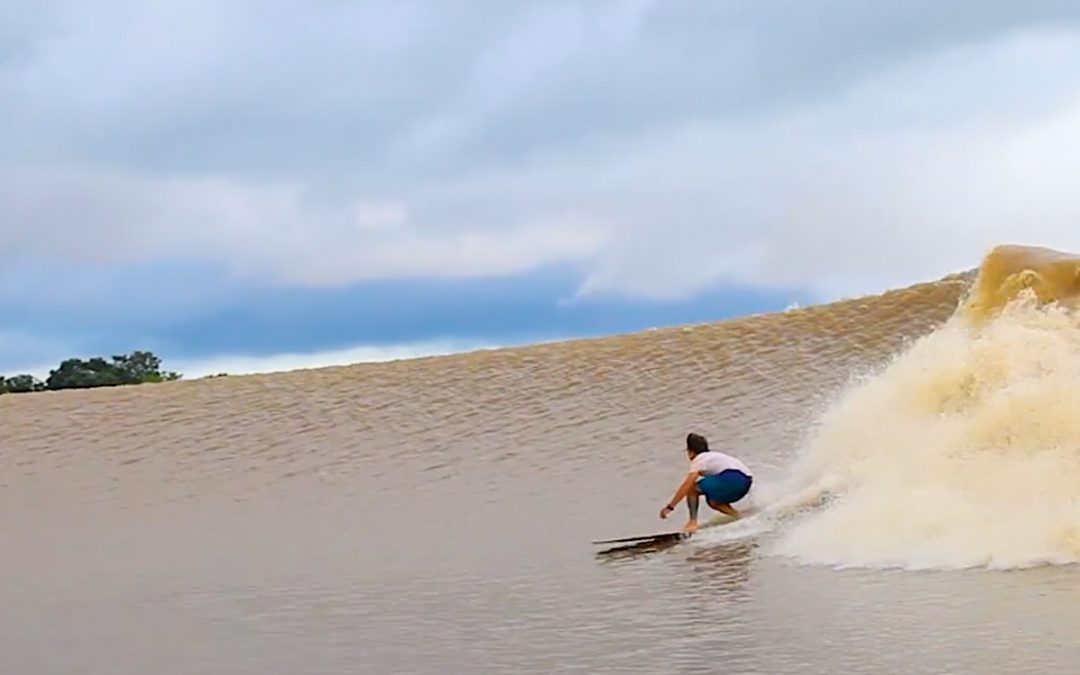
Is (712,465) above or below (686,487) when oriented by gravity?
above

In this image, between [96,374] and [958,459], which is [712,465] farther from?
[96,374]

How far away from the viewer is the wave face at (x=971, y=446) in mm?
8703

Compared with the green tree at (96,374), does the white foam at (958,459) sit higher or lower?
lower

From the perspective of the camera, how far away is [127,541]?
13984 millimetres

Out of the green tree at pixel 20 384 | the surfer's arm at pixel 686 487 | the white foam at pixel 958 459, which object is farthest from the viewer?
the green tree at pixel 20 384

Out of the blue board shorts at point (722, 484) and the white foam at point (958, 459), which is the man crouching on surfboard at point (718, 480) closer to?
the blue board shorts at point (722, 484)

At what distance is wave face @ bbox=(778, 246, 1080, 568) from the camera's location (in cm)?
870

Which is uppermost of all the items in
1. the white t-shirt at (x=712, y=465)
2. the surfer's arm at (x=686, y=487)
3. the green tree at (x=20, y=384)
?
the green tree at (x=20, y=384)

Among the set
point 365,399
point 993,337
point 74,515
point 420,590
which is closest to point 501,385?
point 365,399

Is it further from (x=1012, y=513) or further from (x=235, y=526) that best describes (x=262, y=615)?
(x=235, y=526)

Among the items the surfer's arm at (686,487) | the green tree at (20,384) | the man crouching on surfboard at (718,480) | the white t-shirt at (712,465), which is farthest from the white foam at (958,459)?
the green tree at (20,384)

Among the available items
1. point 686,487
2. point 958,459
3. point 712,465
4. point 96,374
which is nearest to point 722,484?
point 712,465

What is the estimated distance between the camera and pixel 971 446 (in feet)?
34.2

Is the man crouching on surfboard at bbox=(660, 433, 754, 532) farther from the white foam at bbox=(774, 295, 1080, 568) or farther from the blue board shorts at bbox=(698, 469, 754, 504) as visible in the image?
the white foam at bbox=(774, 295, 1080, 568)
